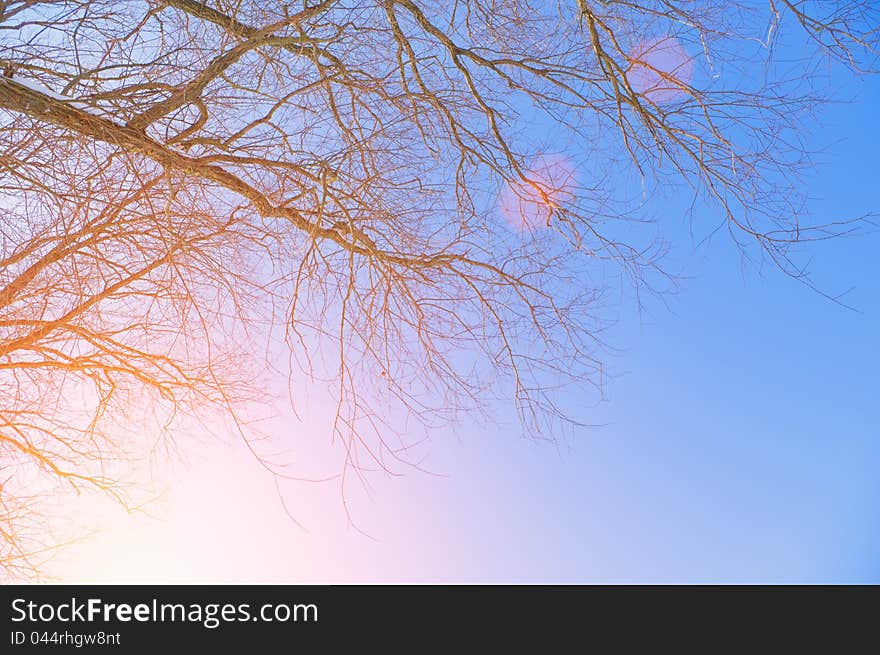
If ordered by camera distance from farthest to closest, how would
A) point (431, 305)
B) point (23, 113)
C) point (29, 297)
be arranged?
point (29, 297), point (431, 305), point (23, 113)

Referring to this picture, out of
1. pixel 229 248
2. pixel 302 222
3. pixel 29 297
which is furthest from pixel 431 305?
pixel 29 297

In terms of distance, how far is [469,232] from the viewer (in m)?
A: 2.91

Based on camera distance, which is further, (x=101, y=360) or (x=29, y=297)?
(x=101, y=360)

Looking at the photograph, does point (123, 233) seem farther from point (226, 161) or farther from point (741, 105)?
point (741, 105)

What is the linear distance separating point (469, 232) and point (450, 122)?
20.9 inches

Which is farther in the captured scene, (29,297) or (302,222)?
(29,297)

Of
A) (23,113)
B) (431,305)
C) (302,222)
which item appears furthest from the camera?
(302,222)

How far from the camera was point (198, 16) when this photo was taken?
9.46 ft
